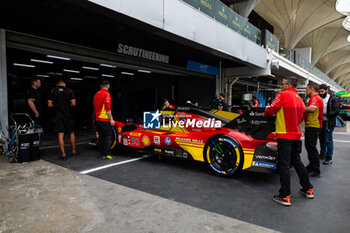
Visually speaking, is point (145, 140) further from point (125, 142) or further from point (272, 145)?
point (272, 145)

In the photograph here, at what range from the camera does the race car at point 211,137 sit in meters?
3.47

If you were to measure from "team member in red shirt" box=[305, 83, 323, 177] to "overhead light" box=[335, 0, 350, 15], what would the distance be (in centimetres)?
2354

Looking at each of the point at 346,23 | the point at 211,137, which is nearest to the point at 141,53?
the point at 211,137

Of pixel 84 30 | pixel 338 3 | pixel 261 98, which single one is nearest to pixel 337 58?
pixel 338 3

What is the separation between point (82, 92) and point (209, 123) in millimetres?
14505

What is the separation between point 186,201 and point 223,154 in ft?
4.27

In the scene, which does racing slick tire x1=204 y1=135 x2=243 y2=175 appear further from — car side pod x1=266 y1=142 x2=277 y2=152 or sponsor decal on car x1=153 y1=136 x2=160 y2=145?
sponsor decal on car x1=153 y1=136 x2=160 y2=145

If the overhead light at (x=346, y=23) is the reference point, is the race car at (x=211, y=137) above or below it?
below

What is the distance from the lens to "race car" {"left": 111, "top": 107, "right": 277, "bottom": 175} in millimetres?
3469

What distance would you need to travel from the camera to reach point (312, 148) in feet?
13.4

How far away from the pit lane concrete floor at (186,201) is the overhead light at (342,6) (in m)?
24.5

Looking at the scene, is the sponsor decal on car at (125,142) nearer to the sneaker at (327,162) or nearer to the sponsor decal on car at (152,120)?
the sponsor decal on car at (152,120)

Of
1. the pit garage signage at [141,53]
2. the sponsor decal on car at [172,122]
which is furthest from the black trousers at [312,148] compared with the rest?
the pit garage signage at [141,53]

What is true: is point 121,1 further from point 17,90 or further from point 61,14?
point 17,90
